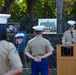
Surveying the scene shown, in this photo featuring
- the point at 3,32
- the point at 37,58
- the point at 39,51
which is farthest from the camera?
the point at 39,51

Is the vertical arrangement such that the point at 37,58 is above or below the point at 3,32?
below

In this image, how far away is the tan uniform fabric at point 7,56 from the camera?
3752 mm

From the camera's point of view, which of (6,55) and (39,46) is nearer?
(6,55)

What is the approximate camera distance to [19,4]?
46500mm

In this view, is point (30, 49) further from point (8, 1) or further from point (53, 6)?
point (53, 6)

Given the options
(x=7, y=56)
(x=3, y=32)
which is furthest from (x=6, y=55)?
(x=3, y=32)

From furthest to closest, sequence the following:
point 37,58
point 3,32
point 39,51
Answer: point 39,51 < point 37,58 < point 3,32

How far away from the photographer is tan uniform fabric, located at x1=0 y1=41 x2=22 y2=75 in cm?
375

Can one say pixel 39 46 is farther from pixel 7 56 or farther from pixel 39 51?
pixel 7 56

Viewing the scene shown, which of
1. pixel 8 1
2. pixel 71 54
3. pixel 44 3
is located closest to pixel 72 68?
pixel 71 54

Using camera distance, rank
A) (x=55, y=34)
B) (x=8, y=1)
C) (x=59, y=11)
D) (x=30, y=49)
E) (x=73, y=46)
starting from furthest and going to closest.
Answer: (x=8, y=1)
(x=59, y=11)
(x=55, y=34)
(x=73, y=46)
(x=30, y=49)

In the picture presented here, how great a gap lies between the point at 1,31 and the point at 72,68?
7.94 metres

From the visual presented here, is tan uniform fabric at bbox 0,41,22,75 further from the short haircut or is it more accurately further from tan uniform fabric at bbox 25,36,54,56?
tan uniform fabric at bbox 25,36,54,56

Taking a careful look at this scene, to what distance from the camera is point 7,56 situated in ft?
12.3
